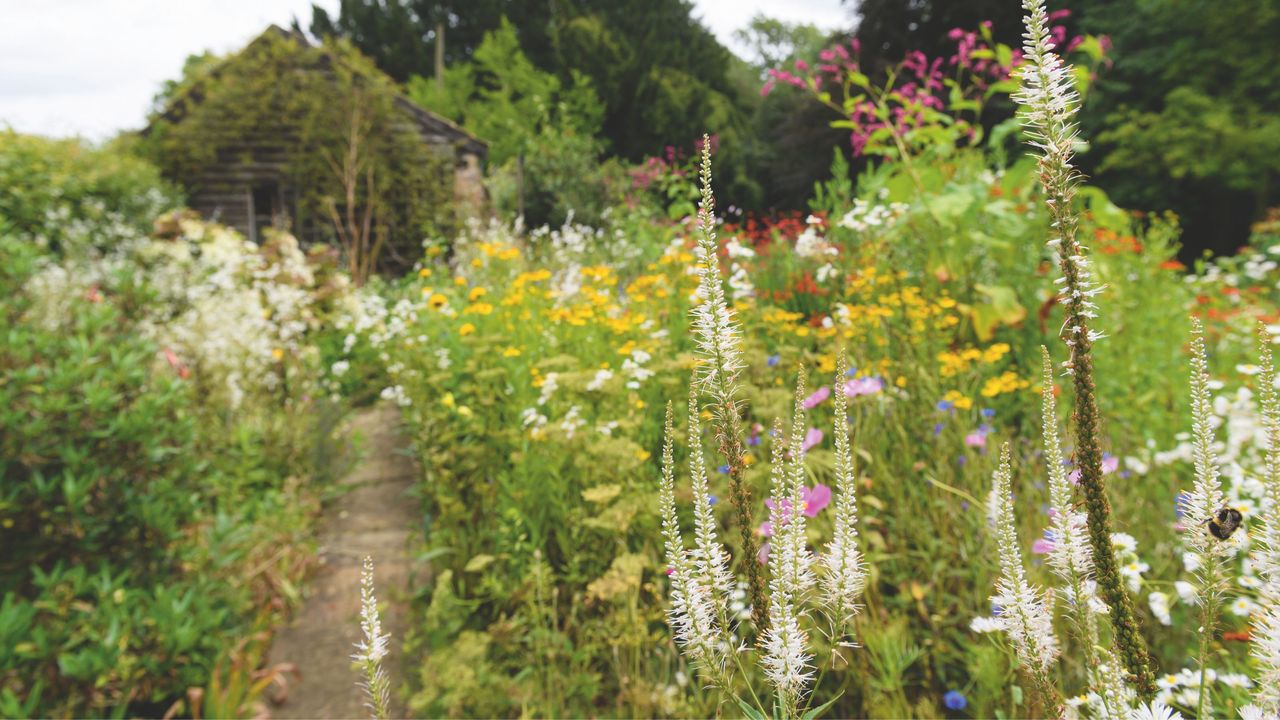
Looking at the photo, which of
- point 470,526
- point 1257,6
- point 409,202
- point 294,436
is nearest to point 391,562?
point 470,526

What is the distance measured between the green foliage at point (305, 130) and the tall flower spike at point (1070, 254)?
12.9 m

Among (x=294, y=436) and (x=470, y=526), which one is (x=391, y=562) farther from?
(x=294, y=436)

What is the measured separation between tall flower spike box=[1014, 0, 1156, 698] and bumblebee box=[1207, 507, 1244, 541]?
0.41 ft

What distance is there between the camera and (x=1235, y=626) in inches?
83.3

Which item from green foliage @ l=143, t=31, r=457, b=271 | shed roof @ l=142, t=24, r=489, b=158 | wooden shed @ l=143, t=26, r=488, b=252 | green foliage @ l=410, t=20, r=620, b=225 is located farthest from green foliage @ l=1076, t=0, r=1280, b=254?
green foliage @ l=143, t=31, r=457, b=271

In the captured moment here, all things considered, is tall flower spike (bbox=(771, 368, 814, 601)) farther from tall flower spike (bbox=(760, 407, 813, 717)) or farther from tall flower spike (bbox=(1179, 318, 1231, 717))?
tall flower spike (bbox=(1179, 318, 1231, 717))

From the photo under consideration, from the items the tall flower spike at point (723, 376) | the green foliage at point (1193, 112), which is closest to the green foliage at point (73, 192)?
the tall flower spike at point (723, 376)

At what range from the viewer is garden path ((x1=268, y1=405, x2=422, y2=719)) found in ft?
9.86

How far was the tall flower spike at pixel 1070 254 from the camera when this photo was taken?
68 cm

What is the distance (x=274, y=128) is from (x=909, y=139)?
12.6m

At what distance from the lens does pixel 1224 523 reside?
755 millimetres

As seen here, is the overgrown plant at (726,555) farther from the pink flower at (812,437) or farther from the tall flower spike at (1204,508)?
the pink flower at (812,437)

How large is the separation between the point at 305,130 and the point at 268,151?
3.81 ft

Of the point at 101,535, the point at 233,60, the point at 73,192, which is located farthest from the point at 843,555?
the point at 233,60
